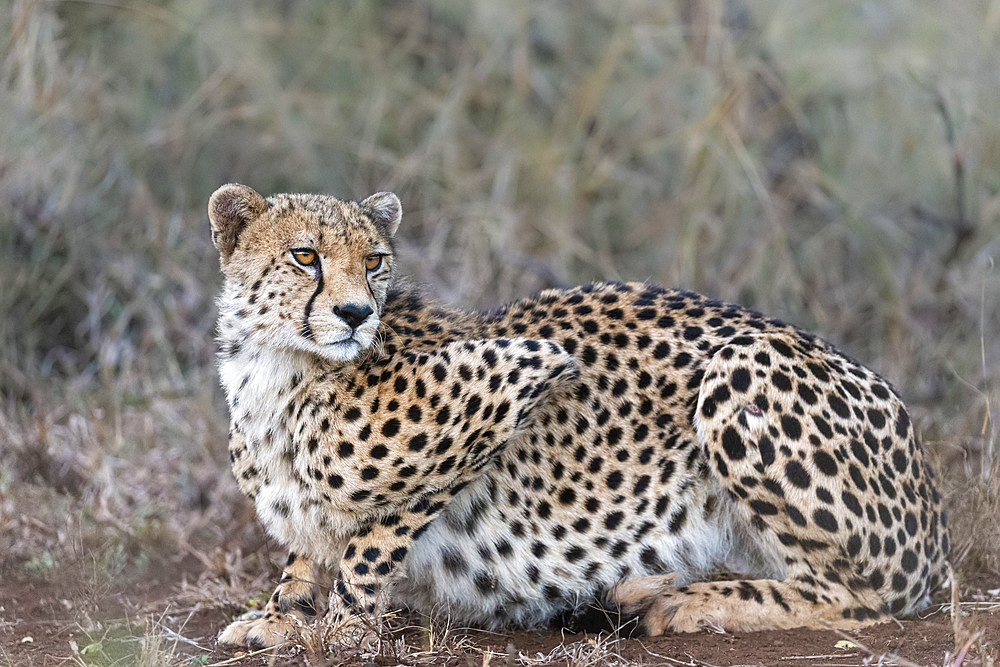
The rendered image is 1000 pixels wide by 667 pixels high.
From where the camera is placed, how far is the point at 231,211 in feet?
13.2

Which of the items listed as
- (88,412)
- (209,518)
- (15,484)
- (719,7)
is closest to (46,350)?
(88,412)

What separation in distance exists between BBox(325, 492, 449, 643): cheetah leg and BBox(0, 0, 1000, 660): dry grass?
1341 mm

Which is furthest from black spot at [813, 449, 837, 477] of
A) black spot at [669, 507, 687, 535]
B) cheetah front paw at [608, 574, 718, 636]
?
cheetah front paw at [608, 574, 718, 636]

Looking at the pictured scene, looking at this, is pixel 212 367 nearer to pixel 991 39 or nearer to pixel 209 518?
pixel 209 518

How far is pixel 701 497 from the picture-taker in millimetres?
4086

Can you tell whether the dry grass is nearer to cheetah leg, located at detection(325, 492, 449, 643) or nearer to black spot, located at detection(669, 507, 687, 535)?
cheetah leg, located at detection(325, 492, 449, 643)

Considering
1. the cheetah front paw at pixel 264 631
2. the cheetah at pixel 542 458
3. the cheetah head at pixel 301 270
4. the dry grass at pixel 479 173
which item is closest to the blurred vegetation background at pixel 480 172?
the dry grass at pixel 479 173

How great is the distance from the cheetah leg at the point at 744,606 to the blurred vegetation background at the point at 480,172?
5.11 feet

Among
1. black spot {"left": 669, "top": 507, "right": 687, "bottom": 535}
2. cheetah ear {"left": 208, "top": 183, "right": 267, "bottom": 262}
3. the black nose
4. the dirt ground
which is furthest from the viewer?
black spot {"left": 669, "top": 507, "right": 687, "bottom": 535}

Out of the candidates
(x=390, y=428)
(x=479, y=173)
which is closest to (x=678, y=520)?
(x=390, y=428)

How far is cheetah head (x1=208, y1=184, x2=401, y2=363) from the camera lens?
380 cm

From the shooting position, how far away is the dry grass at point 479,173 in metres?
6.12

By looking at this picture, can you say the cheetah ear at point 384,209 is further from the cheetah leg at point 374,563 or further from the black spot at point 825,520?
the black spot at point 825,520

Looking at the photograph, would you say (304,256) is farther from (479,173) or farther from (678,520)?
(479,173)
